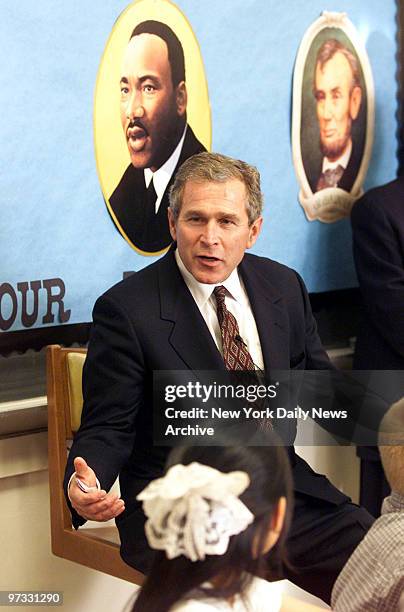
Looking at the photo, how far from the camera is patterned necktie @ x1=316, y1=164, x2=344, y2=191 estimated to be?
407 cm

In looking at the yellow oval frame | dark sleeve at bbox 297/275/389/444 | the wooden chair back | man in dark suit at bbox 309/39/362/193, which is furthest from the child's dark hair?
man in dark suit at bbox 309/39/362/193

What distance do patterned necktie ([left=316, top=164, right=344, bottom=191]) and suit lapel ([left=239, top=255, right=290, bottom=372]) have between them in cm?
119

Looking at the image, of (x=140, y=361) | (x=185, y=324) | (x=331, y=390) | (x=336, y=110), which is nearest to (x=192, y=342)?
(x=185, y=324)

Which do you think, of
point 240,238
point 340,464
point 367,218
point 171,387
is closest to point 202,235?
point 240,238

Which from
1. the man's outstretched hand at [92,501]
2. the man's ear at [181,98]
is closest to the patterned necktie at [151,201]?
the man's ear at [181,98]

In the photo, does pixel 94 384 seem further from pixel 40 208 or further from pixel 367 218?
pixel 367 218

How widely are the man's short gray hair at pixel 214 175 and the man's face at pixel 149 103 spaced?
0.69 meters

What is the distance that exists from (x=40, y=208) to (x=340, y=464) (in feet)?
5.89

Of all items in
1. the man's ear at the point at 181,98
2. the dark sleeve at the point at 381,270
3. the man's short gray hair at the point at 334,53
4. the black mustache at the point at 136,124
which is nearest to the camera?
the black mustache at the point at 136,124

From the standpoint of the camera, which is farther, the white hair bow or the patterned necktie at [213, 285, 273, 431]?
the patterned necktie at [213, 285, 273, 431]

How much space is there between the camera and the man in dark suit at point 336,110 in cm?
404

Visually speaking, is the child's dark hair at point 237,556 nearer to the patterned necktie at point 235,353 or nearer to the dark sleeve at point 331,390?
the patterned necktie at point 235,353

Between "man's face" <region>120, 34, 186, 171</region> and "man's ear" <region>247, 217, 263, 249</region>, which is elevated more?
"man's face" <region>120, 34, 186, 171</region>

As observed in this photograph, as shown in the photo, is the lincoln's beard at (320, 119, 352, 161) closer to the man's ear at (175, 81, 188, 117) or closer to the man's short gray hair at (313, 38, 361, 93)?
the man's short gray hair at (313, 38, 361, 93)
